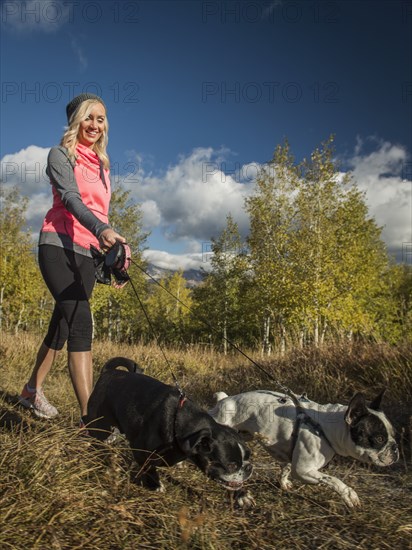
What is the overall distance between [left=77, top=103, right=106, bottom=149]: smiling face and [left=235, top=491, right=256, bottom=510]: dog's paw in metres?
3.07

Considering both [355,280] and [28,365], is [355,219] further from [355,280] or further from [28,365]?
[28,365]

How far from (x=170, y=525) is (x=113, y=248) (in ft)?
6.15

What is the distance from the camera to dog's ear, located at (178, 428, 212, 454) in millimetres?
2576

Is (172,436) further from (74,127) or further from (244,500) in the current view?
(74,127)

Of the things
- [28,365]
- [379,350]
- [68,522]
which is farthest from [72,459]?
[28,365]

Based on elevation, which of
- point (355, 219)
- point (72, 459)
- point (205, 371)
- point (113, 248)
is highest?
point (355, 219)

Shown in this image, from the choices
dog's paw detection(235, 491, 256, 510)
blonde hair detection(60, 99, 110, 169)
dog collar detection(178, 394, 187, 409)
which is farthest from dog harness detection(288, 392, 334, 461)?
blonde hair detection(60, 99, 110, 169)

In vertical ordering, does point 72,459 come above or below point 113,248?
below

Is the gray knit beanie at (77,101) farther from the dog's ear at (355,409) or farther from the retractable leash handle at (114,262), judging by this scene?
the dog's ear at (355,409)

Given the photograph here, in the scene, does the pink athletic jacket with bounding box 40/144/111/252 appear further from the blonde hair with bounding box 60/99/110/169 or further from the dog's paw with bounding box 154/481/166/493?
the dog's paw with bounding box 154/481/166/493

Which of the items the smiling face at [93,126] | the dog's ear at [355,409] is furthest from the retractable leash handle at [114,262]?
the dog's ear at [355,409]

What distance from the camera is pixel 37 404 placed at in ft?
13.9

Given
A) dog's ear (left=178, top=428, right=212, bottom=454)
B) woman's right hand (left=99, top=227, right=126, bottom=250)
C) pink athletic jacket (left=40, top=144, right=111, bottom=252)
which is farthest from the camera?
pink athletic jacket (left=40, top=144, right=111, bottom=252)

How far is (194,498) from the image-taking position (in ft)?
8.90
